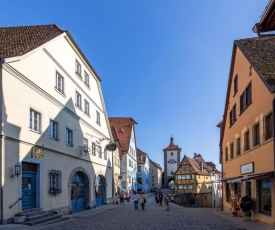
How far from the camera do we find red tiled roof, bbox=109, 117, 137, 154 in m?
55.7

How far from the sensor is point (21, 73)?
1672 centimetres

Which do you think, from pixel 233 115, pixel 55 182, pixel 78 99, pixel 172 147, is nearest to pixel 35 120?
pixel 55 182

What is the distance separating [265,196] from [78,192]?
1316cm

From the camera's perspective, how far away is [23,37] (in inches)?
798

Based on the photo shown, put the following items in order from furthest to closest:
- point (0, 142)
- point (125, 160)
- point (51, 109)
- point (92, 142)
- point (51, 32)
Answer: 1. point (125, 160)
2. point (92, 142)
3. point (51, 32)
4. point (51, 109)
5. point (0, 142)

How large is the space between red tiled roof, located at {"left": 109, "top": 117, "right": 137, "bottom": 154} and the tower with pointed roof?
34.2 m

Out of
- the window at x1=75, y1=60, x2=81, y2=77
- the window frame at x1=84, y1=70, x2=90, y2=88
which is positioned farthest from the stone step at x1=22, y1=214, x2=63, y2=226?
the window frame at x1=84, y1=70, x2=90, y2=88

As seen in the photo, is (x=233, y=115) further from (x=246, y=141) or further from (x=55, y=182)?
(x=55, y=182)

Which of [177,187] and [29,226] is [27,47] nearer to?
[29,226]

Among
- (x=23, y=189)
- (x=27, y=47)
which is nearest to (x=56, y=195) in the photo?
(x=23, y=189)

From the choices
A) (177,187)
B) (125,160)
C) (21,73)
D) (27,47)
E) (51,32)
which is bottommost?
(177,187)

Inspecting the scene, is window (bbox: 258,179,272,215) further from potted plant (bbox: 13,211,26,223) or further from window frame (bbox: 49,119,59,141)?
window frame (bbox: 49,119,59,141)

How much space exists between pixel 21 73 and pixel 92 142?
13.5 meters

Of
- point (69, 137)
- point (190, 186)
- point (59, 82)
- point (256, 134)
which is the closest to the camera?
point (256, 134)
